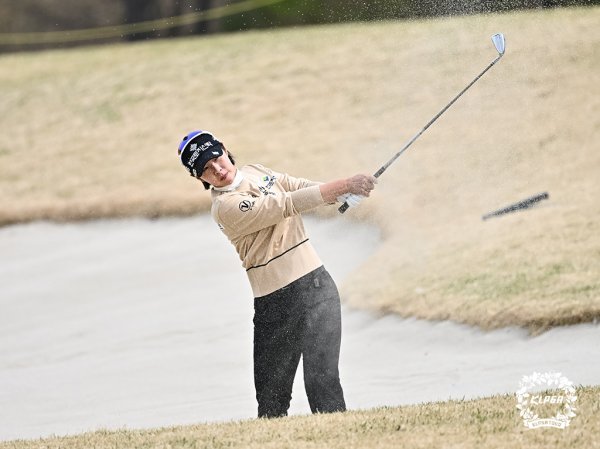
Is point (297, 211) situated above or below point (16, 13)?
below

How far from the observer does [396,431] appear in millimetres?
5816

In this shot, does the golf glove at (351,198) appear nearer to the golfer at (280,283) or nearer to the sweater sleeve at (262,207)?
the golfer at (280,283)

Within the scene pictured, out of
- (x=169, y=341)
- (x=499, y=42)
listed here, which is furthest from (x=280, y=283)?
(x=169, y=341)

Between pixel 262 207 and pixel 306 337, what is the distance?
747 mm

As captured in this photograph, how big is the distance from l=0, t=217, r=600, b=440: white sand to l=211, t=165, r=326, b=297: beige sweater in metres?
2.20

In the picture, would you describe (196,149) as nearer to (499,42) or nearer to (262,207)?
(262,207)

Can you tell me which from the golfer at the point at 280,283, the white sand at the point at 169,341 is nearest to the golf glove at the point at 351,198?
the golfer at the point at 280,283

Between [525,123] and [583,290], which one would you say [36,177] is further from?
[583,290]

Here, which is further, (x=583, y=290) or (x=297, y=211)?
(x=583, y=290)

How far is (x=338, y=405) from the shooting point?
6434 millimetres

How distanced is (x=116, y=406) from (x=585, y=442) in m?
4.98

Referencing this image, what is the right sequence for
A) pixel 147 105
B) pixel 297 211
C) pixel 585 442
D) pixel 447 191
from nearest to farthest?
pixel 585 442 < pixel 297 211 < pixel 447 191 < pixel 147 105

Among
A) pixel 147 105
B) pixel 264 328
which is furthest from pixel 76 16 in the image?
pixel 264 328

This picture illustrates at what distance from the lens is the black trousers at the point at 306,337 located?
6363 millimetres
